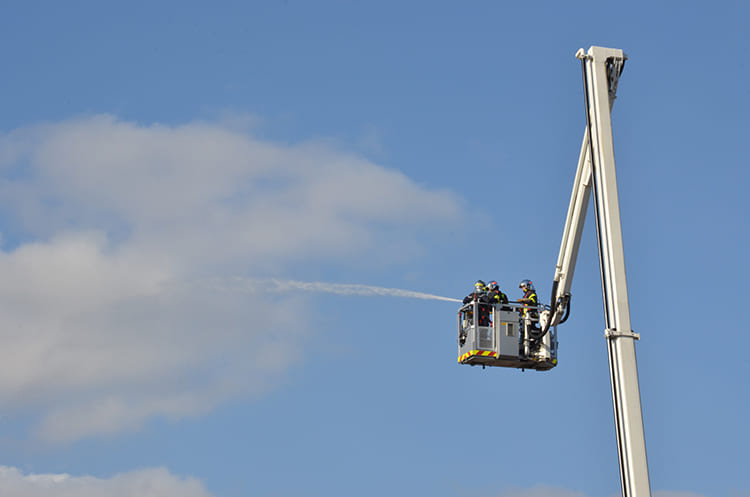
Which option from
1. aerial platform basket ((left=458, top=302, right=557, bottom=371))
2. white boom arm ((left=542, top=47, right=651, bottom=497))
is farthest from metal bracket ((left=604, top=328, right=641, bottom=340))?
aerial platform basket ((left=458, top=302, right=557, bottom=371))

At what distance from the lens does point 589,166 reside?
961 inches

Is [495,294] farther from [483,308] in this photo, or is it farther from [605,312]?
[605,312]

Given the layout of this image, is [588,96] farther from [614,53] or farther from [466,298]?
[466,298]

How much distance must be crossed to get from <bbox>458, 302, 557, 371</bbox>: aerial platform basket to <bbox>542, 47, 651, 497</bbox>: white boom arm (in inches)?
154

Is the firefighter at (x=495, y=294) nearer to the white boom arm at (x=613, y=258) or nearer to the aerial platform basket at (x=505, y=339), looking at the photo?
the aerial platform basket at (x=505, y=339)

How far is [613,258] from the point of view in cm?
2119

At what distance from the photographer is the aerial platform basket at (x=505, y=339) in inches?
1052

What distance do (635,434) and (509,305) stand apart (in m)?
7.55

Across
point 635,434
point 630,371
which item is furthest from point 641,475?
point 630,371

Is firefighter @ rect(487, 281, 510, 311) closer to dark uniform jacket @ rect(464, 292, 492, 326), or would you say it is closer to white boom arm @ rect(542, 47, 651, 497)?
dark uniform jacket @ rect(464, 292, 492, 326)

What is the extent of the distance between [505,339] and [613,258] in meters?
6.09

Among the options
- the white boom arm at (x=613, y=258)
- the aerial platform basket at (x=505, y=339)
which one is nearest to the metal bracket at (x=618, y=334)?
the white boom arm at (x=613, y=258)

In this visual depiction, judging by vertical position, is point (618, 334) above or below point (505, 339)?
below

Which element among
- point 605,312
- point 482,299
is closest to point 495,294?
point 482,299
